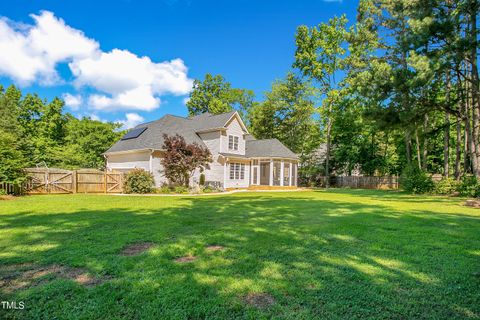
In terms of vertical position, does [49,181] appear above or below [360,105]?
below

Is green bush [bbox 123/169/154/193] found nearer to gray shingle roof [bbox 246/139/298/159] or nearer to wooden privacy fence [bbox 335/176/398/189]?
gray shingle roof [bbox 246/139/298/159]

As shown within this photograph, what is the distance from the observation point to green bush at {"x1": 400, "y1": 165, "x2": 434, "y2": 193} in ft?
60.9

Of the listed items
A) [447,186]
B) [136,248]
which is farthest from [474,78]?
[136,248]

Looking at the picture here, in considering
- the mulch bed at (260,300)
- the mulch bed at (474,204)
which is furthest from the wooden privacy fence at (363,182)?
the mulch bed at (260,300)

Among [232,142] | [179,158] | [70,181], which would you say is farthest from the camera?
[232,142]

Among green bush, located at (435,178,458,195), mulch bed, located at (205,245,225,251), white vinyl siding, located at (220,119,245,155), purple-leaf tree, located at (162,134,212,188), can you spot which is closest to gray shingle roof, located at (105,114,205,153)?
purple-leaf tree, located at (162,134,212,188)

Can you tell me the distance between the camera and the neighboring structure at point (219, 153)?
20.7 metres

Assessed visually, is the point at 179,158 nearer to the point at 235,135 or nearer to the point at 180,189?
the point at 180,189

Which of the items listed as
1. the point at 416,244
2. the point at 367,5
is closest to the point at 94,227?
the point at 416,244

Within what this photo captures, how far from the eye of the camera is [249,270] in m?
3.71

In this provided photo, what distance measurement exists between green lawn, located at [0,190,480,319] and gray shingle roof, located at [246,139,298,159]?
18077 millimetres

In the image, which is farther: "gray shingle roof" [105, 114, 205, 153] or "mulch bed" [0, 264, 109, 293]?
"gray shingle roof" [105, 114, 205, 153]

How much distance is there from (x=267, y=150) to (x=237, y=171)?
359 centimetres

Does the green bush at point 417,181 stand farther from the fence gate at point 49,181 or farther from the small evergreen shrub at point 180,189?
the fence gate at point 49,181
